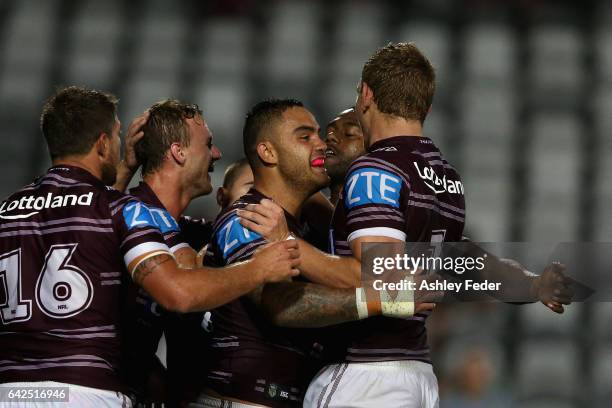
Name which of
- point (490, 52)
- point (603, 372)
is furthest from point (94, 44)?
point (603, 372)

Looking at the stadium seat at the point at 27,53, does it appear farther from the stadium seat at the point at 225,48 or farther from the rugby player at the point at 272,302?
the rugby player at the point at 272,302

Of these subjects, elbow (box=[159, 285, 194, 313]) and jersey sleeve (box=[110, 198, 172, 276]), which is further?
jersey sleeve (box=[110, 198, 172, 276])

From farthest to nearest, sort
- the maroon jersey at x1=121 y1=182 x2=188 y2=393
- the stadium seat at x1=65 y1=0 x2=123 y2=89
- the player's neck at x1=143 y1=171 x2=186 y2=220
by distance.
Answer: the stadium seat at x1=65 y1=0 x2=123 y2=89, the player's neck at x1=143 y1=171 x2=186 y2=220, the maroon jersey at x1=121 y1=182 x2=188 y2=393

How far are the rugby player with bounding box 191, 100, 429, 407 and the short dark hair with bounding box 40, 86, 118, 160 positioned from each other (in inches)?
25.3

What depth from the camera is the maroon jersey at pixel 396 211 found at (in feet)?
10.6

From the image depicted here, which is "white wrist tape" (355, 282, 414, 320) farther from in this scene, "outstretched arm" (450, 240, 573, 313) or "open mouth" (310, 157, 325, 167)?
"open mouth" (310, 157, 325, 167)

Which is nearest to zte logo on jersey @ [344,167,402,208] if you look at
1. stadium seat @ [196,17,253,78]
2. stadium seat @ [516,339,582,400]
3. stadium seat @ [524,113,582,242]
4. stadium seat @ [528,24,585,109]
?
stadium seat @ [516,339,582,400]

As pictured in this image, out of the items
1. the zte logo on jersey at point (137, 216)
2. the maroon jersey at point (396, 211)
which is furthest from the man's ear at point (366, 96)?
the zte logo on jersey at point (137, 216)

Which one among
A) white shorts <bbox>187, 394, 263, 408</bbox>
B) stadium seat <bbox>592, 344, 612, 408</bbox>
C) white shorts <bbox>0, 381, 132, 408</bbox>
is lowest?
stadium seat <bbox>592, 344, 612, 408</bbox>

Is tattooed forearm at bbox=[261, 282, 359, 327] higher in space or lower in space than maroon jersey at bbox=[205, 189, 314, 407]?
higher

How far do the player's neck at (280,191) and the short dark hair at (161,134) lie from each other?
1.95 ft

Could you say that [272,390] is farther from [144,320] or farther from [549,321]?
[549,321]

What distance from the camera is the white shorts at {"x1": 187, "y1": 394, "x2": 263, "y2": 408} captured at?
3730mm

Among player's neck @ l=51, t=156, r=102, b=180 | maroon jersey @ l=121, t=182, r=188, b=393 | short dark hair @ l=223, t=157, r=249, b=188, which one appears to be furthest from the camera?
short dark hair @ l=223, t=157, r=249, b=188
